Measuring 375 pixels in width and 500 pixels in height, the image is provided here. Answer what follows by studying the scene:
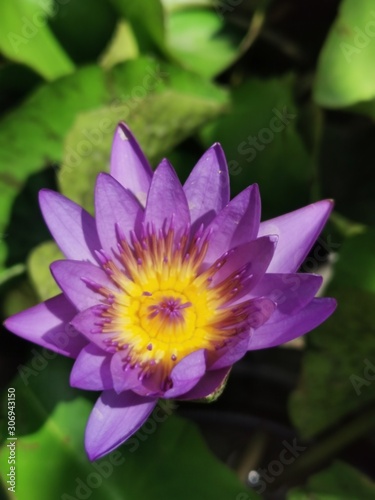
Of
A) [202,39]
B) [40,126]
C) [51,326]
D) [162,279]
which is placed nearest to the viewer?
[51,326]

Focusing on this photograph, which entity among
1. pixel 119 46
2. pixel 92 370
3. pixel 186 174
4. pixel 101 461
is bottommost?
pixel 101 461

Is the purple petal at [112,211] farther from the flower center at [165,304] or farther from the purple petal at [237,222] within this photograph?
the purple petal at [237,222]

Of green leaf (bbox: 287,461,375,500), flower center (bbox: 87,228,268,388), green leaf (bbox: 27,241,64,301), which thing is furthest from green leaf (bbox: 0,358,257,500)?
flower center (bbox: 87,228,268,388)

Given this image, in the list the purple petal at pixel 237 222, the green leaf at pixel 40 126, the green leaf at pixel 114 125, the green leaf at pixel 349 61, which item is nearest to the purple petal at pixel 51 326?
the purple petal at pixel 237 222

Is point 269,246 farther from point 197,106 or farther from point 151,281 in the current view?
point 197,106

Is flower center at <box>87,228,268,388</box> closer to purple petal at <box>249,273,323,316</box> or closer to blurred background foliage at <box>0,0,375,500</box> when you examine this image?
purple petal at <box>249,273,323,316</box>

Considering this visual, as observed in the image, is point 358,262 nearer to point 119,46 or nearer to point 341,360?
point 341,360

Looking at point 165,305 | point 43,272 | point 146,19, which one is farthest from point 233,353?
point 146,19
